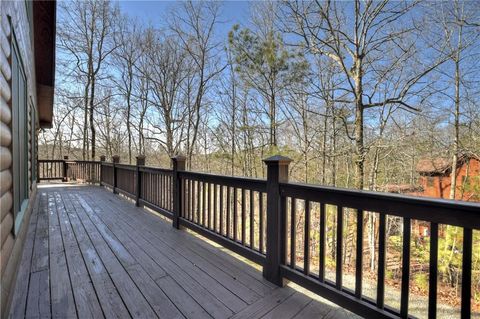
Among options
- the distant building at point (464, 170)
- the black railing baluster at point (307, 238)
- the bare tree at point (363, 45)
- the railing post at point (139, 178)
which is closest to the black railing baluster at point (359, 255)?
the black railing baluster at point (307, 238)

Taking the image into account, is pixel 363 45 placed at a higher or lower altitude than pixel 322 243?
higher

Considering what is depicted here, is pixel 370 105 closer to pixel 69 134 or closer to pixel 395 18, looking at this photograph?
pixel 395 18

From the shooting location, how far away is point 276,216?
87.5 inches

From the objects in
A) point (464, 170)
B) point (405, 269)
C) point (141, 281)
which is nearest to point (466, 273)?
point (405, 269)

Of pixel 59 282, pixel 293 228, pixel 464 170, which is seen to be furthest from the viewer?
pixel 464 170

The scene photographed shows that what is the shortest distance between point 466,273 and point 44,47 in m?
7.33

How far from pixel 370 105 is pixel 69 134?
18070mm

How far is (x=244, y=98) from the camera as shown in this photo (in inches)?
495

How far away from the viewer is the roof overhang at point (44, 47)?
4.53 meters

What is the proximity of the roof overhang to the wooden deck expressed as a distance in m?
3.75

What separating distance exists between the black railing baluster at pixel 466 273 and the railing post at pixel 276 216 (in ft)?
3.87

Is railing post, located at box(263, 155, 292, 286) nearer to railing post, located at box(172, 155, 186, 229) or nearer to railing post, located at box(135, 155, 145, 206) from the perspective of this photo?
railing post, located at box(172, 155, 186, 229)

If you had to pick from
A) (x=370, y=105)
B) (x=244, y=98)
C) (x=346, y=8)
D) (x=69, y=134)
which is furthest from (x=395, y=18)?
(x=69, y=134)

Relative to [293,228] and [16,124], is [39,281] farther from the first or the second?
[293,228]
